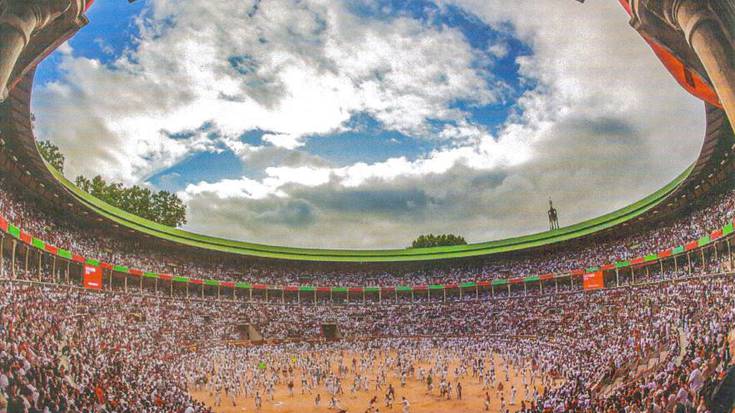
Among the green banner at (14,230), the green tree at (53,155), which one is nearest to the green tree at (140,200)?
the green tree at (53,155)

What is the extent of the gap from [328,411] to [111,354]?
38.4 ft

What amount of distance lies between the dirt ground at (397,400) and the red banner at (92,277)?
12186 millimetres

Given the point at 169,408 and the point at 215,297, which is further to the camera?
the point at 215,297

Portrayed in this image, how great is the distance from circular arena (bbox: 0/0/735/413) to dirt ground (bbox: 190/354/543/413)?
0.22 metres

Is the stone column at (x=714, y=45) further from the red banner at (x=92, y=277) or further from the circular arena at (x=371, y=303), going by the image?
the red banner at (x=92, y=277)

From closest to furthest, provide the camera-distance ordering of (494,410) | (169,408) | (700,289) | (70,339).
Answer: (169,408), (70,339), (494,410), (700,289)

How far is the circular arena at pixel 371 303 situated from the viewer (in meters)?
12.9

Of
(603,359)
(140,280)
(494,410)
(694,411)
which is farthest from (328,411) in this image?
(140,280)

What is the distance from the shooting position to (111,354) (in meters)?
26.4

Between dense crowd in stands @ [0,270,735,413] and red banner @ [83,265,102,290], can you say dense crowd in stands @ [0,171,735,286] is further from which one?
dense crowd in stands @ [0,270,735,413]

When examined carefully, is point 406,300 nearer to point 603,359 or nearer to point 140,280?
point 140,280

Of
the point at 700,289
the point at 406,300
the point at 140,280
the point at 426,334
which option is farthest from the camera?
the point at 406,300

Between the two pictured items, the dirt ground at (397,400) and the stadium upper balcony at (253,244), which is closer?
the stadium upper balcony at (253,244)

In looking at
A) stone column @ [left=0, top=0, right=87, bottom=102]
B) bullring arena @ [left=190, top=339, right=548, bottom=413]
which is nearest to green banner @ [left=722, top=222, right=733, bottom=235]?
bullring arena @ [left=190, top=339, right=548, bottom=413]
